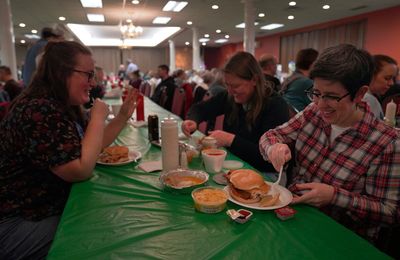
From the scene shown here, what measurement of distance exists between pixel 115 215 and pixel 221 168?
1.83 ft

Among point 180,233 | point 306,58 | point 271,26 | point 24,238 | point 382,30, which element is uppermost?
point 271,26

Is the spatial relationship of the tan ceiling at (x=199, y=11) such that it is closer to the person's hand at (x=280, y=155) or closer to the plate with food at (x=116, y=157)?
the plate with food at (x=116, y=157)

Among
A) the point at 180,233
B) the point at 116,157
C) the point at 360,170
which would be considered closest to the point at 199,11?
the point at 116,157

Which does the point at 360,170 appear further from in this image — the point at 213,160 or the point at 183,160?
the point at 183,160

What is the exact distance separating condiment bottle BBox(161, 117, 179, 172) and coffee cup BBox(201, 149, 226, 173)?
131 mm

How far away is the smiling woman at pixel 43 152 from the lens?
1107 millimetres

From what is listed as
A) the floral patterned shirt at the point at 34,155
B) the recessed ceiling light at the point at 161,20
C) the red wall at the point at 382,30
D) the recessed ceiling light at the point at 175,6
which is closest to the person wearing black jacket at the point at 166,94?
the red wall at the point at 382,30

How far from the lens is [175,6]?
305 inches

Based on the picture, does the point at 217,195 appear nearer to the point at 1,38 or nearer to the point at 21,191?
the point at 21,191

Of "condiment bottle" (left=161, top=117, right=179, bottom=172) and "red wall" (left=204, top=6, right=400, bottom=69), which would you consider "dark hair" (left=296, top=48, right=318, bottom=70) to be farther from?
"red wall" (left=204, top=6, right=400, bottom=69)

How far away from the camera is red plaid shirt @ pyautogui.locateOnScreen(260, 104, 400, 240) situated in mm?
980

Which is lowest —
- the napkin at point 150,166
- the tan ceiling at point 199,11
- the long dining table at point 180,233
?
the long dining table at point 180,233

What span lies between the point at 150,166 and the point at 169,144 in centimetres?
18

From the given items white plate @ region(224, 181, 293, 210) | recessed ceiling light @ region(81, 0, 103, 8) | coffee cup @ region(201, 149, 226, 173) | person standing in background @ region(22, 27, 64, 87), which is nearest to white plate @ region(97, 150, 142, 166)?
coffee cup @ region(201, 149, 226, 173)
